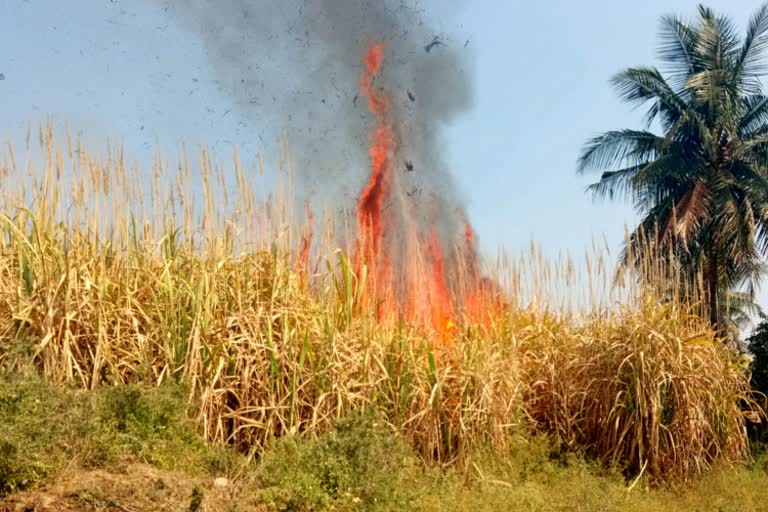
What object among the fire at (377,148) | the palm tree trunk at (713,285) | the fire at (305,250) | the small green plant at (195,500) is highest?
the fire at (377,148)

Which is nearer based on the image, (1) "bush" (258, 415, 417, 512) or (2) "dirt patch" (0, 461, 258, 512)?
(2) "dirt patch" (0, 461, 258, 512)

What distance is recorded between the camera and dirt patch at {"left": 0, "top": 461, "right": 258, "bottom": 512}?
12.0 ft

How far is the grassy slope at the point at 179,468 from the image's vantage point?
3764mm

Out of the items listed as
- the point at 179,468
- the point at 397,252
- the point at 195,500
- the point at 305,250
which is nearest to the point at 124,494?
the point at 195,500

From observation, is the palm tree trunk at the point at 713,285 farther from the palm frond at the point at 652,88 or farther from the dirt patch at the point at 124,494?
the dirt patch at the point at 124,494

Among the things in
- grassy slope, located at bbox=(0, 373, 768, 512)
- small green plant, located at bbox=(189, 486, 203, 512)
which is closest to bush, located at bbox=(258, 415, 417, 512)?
grassy slope, located at bbox=(0, 373, 768, 512)

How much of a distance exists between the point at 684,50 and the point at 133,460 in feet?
54.0

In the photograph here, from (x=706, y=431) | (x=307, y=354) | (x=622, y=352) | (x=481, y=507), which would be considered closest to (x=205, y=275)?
(x=307, y=354)

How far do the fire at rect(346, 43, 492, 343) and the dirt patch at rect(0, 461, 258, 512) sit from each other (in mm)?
2151

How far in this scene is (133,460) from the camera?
4.27 m

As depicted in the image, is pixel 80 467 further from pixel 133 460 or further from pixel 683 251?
pixel 683 251

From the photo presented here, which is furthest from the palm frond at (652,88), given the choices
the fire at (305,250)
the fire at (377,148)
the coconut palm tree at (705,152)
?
the fire at (305,250)

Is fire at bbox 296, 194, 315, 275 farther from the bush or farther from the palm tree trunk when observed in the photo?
the palm tree trunk

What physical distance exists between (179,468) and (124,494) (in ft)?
1.95
